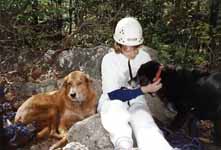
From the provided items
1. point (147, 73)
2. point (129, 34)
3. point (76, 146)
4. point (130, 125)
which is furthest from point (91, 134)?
point (129, 34)

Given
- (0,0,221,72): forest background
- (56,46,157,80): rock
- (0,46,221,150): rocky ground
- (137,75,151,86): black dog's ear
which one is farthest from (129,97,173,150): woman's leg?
(0,0,221,72): forest background

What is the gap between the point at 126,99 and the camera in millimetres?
2527

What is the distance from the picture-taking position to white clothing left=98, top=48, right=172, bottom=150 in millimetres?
2346

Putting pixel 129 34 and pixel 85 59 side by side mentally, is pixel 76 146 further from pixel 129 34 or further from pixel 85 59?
pixel 85 59

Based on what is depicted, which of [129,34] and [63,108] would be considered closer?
[129,34]

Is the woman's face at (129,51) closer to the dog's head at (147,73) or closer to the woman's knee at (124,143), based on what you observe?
the dog's head at (147,73)

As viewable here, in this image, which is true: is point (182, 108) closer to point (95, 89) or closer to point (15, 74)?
point (95, 89)

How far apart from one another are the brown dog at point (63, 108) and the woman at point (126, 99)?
0.26 meters

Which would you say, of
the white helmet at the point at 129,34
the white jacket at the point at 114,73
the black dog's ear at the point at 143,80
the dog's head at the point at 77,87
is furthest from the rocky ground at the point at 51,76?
the white helmet at the point at 129,34

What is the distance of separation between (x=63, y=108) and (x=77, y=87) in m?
0.17

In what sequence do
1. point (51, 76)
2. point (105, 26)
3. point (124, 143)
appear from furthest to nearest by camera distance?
point (105, 26) → point (51, 76) → point (124, 143)

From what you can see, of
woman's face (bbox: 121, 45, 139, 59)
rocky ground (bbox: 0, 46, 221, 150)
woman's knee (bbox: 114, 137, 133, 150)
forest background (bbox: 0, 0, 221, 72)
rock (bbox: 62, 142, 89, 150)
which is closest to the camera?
woman's knee (bbox: 114, 137, 133, 150)

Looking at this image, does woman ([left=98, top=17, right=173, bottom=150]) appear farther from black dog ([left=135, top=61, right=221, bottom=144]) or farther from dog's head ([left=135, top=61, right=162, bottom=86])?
black dog ([left=135, top=61, right=221, bottom=144])

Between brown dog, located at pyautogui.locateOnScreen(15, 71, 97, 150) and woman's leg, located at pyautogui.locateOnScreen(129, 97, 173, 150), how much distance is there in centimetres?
41
